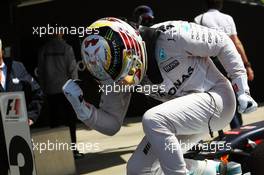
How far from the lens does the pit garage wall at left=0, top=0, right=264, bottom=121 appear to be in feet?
29.9

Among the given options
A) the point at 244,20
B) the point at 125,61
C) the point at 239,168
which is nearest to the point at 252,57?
the point at 244,20

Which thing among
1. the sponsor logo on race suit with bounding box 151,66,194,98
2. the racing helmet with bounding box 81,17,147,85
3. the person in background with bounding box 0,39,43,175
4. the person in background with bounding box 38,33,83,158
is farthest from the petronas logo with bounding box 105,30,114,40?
the person in background with bounding box 38,33,83,158

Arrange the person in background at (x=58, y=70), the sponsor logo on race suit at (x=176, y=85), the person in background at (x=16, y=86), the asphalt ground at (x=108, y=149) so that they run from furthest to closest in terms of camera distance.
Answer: the person in background at (x=58, y=70), the asphalt ground at (x=108, y=149), the person in background at (x=16, y=86), the sponsor logo on race suit at (x=176, y=85)

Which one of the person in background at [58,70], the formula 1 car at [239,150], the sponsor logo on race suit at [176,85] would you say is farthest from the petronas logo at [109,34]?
the person in background at [58,70]

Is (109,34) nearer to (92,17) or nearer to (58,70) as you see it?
(58,70)

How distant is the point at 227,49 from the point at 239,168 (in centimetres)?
91

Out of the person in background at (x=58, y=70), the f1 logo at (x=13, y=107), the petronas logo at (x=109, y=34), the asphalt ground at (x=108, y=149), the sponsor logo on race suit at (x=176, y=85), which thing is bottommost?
the asphalt ground at (x=108, y=149)

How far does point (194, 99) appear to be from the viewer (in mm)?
3537

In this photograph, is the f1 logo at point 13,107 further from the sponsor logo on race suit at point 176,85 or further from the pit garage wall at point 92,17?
the pit garage wall at point 92,17

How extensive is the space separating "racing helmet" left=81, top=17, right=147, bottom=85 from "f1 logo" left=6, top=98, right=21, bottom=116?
748mm

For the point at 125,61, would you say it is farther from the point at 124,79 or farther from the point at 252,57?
the point at 252,57

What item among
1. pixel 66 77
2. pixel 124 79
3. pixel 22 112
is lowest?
pixel 66 77

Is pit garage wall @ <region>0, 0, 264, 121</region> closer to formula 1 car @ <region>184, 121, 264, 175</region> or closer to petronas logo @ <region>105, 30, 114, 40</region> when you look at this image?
formula 1 car @ <region>184, 121, 264, 175</region>

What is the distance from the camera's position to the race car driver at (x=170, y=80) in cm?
338
